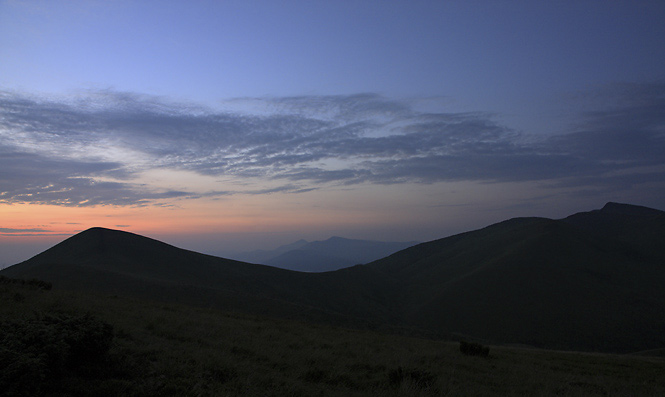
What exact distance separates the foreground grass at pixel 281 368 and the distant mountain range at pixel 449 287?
67.6 feet

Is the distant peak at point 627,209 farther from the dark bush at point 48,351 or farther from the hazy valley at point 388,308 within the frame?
the dark bush at point 48,351

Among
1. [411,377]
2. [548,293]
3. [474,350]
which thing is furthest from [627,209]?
[411,377]

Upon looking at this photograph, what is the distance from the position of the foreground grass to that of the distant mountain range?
2062 cm

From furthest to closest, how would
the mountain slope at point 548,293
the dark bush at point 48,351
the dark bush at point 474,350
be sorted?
the mountain slope at point 548,293, the dark bush at point 474,350, the dark bush at point 48,351

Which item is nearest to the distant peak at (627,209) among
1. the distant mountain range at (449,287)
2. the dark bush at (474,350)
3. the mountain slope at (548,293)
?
the distant mountain range at (449,287)

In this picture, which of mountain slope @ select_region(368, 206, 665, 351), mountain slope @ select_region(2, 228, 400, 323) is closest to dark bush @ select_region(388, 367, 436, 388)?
mountain slope @ select_region(2, 228, 400, 323)

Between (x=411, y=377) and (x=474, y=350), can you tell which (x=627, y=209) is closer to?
(x=474, y=350)

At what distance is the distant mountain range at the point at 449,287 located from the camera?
121 ft

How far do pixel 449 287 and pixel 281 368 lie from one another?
62305 millimetres

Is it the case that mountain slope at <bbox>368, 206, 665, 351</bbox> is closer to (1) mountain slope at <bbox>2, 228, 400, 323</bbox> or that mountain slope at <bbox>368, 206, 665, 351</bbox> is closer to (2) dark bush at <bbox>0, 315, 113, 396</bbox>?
(1) mountain slope at <bbox>2, 228, 400, 323</bbox>

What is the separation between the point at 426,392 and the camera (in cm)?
779

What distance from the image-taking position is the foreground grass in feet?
22.1

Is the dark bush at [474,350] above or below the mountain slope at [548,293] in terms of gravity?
above

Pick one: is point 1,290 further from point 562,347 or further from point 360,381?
point 562,347
